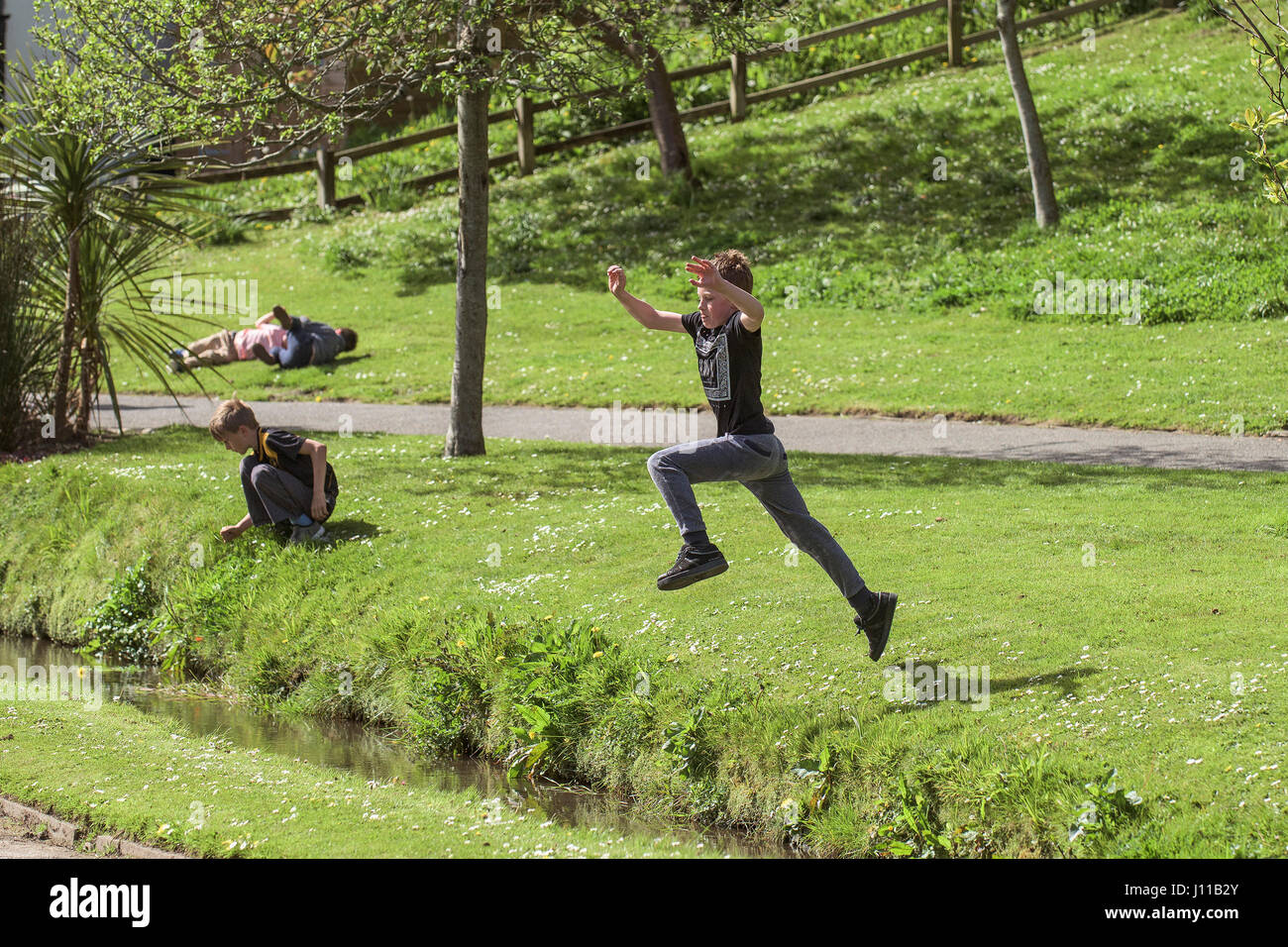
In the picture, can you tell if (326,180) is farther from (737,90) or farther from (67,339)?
(67,339)

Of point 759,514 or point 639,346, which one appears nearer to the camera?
point 759,514

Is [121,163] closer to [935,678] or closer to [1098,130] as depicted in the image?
[935,678]

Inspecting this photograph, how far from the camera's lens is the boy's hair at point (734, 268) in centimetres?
640

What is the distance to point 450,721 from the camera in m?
8.05

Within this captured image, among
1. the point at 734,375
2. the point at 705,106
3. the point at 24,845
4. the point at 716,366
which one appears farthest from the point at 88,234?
the point at 705,106

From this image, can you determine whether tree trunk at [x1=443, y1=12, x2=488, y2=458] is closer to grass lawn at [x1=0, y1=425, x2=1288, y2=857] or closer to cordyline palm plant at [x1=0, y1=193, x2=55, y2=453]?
grass lawn at [x1=0, y1=425, x2=1288, y2=857]

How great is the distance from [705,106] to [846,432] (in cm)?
1420

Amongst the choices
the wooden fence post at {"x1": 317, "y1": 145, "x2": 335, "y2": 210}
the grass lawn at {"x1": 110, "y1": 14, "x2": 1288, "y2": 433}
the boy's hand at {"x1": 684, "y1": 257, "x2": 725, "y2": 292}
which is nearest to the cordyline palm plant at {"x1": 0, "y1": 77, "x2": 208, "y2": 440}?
the grass lawn at {"x1": 110, "y1": 14, "x2": 1288, "y2": 433}

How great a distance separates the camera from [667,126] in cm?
2316

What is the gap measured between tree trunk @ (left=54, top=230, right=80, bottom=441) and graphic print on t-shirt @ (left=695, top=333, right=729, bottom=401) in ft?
34.2

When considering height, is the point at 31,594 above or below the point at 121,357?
below

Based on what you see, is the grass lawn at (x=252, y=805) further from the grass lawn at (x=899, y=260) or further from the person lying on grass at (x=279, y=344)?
the person lying on grass at (x=279, y=344)

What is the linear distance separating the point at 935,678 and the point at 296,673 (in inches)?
183
